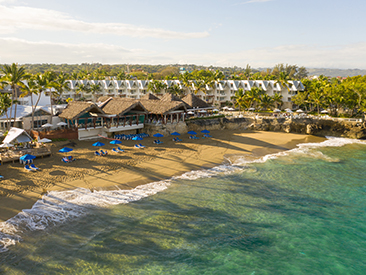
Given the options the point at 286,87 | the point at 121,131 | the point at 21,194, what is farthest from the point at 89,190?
the point at 286,87

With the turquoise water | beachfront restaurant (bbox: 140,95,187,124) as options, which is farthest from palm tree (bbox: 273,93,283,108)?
the turquoise water

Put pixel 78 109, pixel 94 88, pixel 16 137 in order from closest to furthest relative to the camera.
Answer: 1. pixel 16 137
2. pixel 78 109
3. pixel 94 88

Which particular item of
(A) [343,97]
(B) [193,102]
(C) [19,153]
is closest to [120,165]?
(C) [19,153]

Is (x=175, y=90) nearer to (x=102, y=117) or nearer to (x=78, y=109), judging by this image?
(x=102, y=117)

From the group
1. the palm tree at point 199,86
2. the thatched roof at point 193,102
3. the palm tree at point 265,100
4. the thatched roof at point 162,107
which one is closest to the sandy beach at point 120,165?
the thatched roof at point 162,107

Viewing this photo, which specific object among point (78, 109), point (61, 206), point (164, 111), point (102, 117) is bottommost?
point (61, 206)

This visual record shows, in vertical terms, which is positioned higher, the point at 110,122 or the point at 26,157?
the point at 110,122

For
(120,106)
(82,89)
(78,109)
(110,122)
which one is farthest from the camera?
(82,89)

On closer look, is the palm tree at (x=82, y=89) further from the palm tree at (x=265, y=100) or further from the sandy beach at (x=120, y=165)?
the palm tree at (x=265, y=100)

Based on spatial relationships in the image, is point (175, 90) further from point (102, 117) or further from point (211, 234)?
point (211, 234)

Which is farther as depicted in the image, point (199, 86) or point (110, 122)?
point (199, 86)
